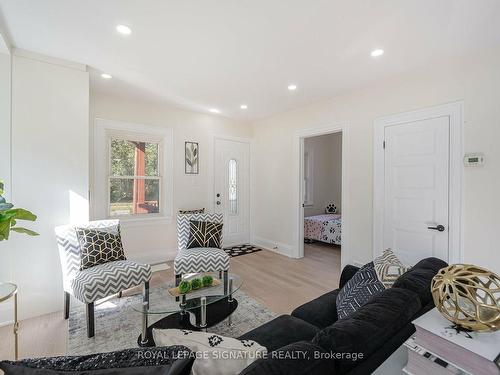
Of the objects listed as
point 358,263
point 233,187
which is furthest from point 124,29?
point 358,263

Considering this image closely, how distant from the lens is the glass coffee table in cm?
184

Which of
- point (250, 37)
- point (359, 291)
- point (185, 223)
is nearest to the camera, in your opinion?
point (359, 291)

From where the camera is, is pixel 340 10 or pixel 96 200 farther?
pixel 96 200

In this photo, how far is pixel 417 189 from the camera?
113 inches

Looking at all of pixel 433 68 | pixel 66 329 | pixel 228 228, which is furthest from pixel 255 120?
pixel 66 329

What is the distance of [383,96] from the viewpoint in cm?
317

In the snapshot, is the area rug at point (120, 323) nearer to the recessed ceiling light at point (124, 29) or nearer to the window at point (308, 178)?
the recessed ceiling light at point (124, 29)

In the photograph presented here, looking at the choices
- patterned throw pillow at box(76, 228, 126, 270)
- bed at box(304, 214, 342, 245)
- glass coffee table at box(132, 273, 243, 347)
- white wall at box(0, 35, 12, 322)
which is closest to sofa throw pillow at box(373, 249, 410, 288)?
glass coffee table at box(132, 273, 243, 347)

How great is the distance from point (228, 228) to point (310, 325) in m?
3.58

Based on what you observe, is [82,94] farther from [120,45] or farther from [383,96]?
[383,96]

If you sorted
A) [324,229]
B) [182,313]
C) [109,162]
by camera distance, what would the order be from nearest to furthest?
[182,313] → [109,162] → [324,229]

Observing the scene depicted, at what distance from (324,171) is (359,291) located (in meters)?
5.39

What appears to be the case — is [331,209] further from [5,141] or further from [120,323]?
[5,141]

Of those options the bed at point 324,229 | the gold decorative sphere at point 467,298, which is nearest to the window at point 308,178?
the bed at point 324,229
